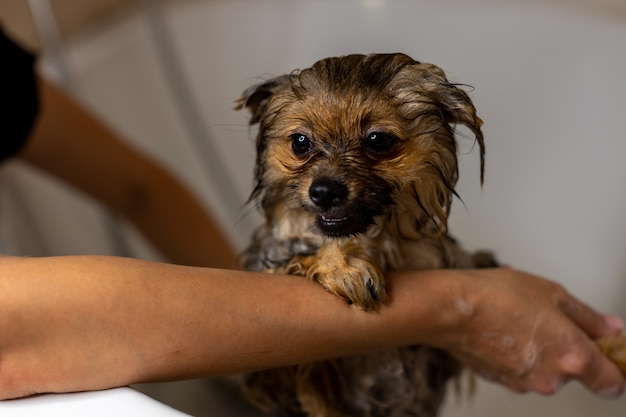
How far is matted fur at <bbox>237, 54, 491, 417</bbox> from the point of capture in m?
0.71

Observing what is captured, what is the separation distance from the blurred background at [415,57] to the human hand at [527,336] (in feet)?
0.14

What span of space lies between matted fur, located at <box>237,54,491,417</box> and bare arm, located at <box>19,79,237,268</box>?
39cm

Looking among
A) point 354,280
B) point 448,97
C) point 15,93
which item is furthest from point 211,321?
point 15,93

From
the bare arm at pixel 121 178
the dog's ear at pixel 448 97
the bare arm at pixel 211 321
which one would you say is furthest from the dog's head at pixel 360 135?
the bare arm at pixel 121 178

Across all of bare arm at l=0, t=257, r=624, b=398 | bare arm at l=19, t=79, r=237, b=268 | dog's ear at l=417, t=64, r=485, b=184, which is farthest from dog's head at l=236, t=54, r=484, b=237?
bare arm at l=19, t=79, r=237, b=268

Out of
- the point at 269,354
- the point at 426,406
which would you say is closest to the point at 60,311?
the point at 269,354

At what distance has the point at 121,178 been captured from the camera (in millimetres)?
1433

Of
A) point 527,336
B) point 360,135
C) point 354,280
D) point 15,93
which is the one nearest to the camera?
point 360,135

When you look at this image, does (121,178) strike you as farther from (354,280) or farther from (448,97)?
(448,97)

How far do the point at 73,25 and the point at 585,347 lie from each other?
4.34ft

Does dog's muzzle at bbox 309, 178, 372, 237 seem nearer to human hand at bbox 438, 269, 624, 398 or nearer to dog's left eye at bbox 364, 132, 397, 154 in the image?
dog's left eye at bbox 364, 132, 397, 154

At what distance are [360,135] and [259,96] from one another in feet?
0.41

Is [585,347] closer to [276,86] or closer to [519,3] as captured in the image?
[276,86]

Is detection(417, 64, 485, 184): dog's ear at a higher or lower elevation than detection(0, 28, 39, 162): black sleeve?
higher
